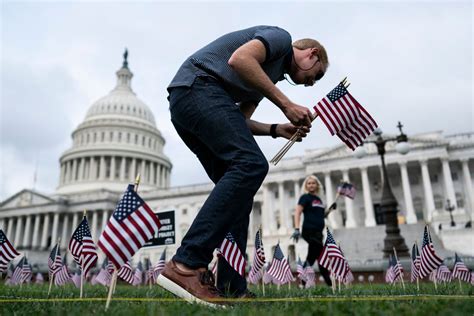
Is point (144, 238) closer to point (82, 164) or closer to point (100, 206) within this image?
point (100, 206)

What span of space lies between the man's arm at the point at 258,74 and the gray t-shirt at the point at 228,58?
0.54 feet

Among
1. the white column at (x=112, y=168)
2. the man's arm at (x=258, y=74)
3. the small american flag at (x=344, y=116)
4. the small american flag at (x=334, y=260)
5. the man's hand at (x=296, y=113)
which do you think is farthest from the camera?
the white column at (x=112, y=168)

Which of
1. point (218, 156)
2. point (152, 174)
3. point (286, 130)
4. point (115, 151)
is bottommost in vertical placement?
point (218, 156)

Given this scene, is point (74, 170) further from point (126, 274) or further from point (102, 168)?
point (126, 274)

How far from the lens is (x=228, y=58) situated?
350 cm

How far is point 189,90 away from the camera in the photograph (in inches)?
134

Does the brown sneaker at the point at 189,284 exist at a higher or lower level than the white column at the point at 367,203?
A: lower

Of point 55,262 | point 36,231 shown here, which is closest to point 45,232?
point 36,231

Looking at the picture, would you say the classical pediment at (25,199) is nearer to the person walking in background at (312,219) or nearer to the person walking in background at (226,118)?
the person walking in background at (312,219)

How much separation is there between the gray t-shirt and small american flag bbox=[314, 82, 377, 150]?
1.11m

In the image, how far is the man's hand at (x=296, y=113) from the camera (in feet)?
10.9

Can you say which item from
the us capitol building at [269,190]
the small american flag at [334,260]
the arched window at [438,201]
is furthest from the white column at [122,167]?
the small american flag at [334,260]

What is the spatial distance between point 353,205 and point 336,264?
46.5 m

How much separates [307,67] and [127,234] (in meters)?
2.37
